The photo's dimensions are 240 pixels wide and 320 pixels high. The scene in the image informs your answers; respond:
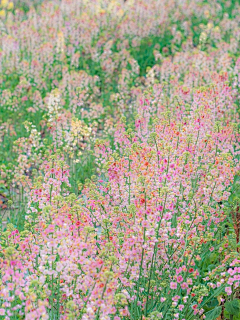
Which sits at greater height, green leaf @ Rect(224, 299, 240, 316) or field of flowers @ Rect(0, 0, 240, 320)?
field of flowers @ Rect(0, 0, 240, 320)

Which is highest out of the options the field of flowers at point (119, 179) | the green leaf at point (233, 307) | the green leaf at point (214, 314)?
the field of flowers at point (119, 179)

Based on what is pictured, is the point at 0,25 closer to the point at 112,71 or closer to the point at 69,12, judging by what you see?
the point at 69,12

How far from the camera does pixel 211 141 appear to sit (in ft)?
14.0

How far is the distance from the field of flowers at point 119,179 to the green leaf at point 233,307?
0.02 meters

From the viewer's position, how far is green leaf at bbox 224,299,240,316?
353 cm

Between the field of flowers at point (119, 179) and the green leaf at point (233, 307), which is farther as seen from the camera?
the green leaf at point (233, 307)

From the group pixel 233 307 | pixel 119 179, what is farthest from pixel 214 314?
pixel 119 179

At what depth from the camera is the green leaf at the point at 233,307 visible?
353 cm

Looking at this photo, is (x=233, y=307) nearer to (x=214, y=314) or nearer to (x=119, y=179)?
(x=214, y=314)

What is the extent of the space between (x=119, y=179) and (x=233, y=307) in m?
1.31

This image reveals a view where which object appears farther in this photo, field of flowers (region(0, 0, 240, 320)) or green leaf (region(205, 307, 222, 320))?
green leaf (region(205, 307, 222, 320))

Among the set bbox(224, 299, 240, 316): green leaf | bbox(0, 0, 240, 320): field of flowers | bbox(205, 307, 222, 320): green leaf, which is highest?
bbox(0, 0, 240, 320): field of flowers

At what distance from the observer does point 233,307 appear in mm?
3525

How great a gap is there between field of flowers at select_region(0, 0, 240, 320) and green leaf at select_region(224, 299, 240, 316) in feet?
0.06
